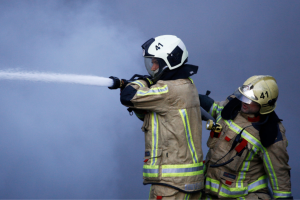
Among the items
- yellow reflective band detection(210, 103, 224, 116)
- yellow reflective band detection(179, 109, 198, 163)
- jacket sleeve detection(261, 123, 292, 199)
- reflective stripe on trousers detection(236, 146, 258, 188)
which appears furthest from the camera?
yellow reflective band detection(210, 103, 224, 116)

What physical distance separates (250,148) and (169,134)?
3.11 feet

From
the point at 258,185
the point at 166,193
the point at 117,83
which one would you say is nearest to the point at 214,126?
the point at 258,185

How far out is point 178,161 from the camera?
342cm

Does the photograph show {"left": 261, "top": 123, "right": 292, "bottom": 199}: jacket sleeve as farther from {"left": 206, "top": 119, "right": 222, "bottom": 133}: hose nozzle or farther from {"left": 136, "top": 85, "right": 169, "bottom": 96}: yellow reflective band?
{"left": 136, "top": 85, "right": 169, "bottom": 96}: yellow reflective band

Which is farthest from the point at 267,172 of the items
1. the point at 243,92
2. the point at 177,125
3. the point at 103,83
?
the point at 103,83

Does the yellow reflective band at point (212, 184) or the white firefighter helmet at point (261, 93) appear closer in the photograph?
the white firefighter helmet at point (261, 93)

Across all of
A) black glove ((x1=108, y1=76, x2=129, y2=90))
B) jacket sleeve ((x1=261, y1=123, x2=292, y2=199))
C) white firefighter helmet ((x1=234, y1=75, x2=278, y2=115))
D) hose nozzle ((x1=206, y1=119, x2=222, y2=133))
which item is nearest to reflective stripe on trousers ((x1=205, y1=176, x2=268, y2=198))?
jacket sleeve ((x1=261, y1=123, x2=292, y2=199))

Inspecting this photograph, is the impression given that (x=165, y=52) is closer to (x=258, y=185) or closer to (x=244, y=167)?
(x=244, y=167)

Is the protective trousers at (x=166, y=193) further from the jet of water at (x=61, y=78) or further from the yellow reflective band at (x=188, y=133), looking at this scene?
the jet of water at (x=61, y=78)

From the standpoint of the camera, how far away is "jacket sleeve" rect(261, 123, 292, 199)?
12.0 ft

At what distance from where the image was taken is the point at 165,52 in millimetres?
3543

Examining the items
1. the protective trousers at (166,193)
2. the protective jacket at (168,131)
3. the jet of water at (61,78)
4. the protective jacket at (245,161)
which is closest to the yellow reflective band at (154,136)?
the protective jacket at (168,131)

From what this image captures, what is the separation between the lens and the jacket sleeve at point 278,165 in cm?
365

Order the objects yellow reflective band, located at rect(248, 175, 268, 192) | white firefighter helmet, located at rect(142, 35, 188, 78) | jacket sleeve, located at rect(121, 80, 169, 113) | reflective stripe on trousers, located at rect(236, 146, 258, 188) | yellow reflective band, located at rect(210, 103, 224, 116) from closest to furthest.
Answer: jacket sleeve, located at rect(121, 80, 169, 113) < white firefighter helmet, located at rect(142, 35, 188, 78) < reflective stripe on trousers, located at rect(236, 146, 258, 188) < yellow reflective band, located at rect(248, 175, 268, 192) < yellow reflective band, located at rect(210, 103, 224, 116)
